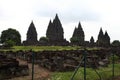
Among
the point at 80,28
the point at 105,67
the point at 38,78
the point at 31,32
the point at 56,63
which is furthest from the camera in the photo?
the point at 80,28

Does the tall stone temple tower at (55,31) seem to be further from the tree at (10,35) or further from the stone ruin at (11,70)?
the stone ruin at (11,70)

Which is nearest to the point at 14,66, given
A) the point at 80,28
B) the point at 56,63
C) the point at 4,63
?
the point at 4,63

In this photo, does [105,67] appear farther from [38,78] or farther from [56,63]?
[38,78]

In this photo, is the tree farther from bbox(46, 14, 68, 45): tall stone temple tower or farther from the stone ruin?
the stone ruin

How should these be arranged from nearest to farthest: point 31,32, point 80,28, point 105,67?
1. point 105,67
2. point 31,32
3. point 80,28

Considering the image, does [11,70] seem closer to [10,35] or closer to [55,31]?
[10,35]

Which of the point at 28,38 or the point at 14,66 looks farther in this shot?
the point at 28,38

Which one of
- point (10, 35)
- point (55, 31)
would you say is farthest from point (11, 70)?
point (55, 31)

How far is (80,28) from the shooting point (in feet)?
368

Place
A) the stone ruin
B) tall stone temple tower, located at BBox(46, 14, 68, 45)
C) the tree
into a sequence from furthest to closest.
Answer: tall stone temple tower, located at BBox(46, 14, 68, 45)
the tree
the stone ruin

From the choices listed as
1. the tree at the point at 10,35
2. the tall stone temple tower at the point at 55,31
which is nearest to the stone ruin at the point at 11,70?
the tree at the point at 10,35

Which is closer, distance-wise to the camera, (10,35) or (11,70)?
(11,70)

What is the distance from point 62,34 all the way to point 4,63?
89247mm

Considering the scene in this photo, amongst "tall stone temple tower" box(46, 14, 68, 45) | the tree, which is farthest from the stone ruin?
"tall stone temple tower" box(46, 14, 68, 45)
